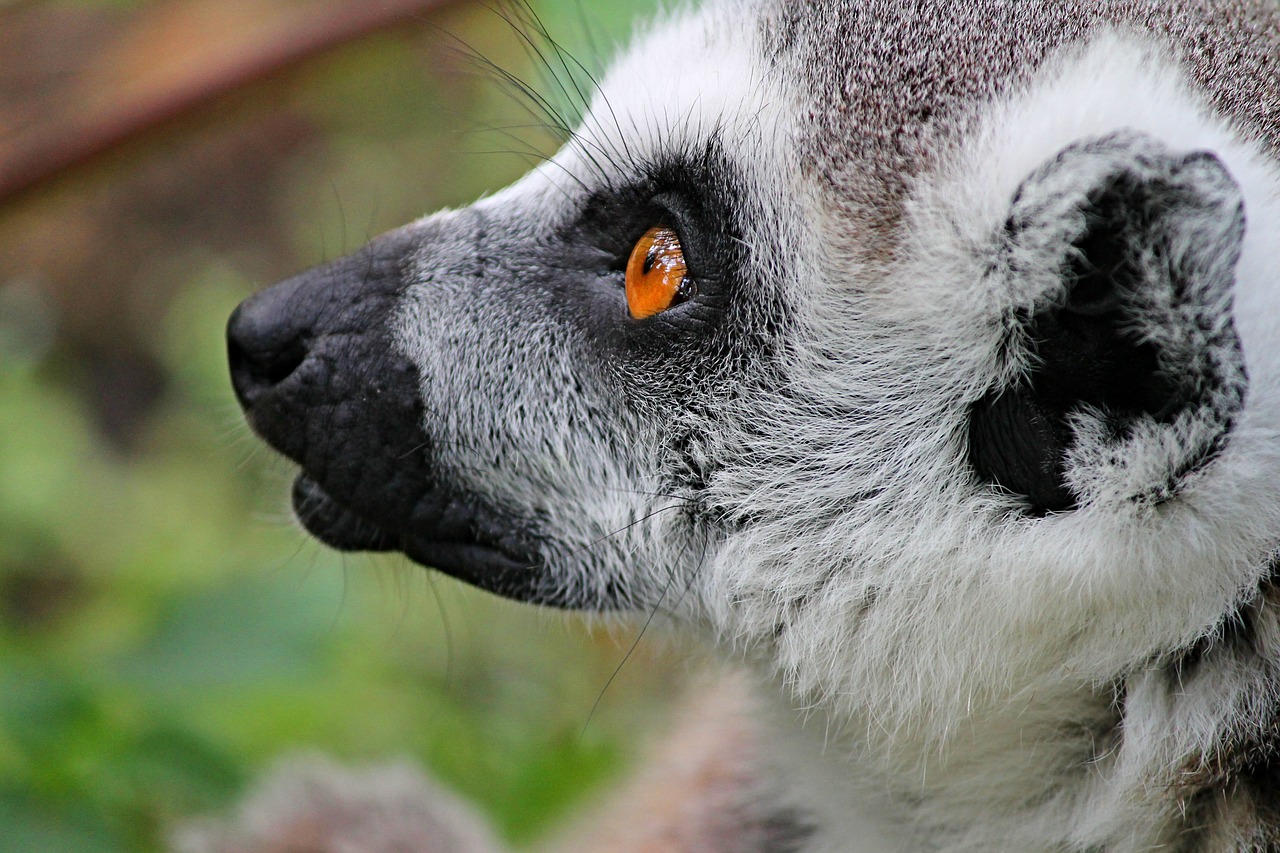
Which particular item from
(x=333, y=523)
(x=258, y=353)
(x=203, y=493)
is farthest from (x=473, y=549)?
(x=203, y=493)

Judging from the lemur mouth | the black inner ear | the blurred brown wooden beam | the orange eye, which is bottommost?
the lemur mouth

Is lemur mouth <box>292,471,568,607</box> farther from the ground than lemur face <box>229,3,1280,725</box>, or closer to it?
closer to it

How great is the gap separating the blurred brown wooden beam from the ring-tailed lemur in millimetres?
1270

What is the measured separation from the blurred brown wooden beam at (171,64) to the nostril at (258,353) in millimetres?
→ 1165

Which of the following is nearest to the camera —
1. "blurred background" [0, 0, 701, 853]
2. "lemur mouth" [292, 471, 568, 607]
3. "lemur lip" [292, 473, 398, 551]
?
"lemur mouth" [292, 471, 568, 607]

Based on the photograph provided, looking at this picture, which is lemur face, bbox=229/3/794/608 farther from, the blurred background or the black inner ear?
the black inner ear

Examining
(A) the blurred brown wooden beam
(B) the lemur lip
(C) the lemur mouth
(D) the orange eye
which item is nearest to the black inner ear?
(D) the orange eye

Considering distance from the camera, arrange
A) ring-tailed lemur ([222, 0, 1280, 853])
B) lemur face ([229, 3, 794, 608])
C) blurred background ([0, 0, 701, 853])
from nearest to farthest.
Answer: ring-tailed lemur ([222, 0, 1280, 853]) < lemur face ([229, 3, 794, 608]) < blurred background ([0, 0, 701, 853])

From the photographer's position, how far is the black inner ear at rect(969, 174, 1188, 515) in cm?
152

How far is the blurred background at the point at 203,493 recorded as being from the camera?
2.59 meters

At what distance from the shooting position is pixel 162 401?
583 cm

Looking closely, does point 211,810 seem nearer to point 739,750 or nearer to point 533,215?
point 739,750

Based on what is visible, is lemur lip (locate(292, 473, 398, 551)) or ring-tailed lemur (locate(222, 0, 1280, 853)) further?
lemur lip (locate(292, 473, 398, 551))

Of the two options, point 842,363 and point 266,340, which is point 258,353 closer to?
point 266,340
